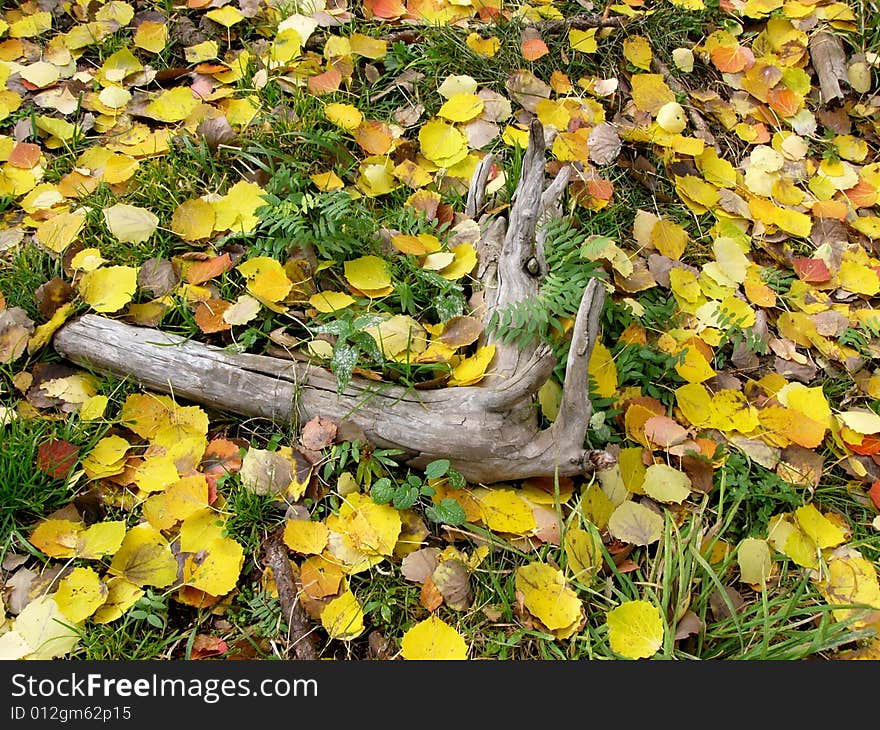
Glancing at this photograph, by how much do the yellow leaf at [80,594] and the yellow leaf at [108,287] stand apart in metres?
0.79

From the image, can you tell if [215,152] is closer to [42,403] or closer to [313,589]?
[42,403]

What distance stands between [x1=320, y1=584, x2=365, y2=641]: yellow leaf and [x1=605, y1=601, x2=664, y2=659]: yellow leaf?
584mm

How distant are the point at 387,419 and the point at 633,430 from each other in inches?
28.0

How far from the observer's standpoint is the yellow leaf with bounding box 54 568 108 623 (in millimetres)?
1817

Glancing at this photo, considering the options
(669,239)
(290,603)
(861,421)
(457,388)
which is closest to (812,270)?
(669,239)

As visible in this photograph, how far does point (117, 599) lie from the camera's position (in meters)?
1.87

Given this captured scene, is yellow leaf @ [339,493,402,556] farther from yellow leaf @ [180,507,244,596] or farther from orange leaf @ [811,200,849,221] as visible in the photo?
orange leaf @ [811,200,849,221]

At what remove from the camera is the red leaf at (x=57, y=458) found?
79.6 inches

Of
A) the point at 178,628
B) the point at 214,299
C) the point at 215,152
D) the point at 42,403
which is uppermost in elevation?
the point at 215,152

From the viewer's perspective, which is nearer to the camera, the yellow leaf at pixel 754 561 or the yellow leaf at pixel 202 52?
the yellow leaf at pixel 754 561

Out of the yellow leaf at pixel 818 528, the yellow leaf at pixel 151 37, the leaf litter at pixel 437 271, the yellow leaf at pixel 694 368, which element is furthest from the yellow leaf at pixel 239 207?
the yellow leaf at pixel 818 528

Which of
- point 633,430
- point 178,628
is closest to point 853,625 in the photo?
point 633,430

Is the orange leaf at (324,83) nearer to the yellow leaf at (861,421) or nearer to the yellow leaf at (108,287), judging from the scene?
the yellow leaf at (108,287)

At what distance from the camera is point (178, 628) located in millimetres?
1872
